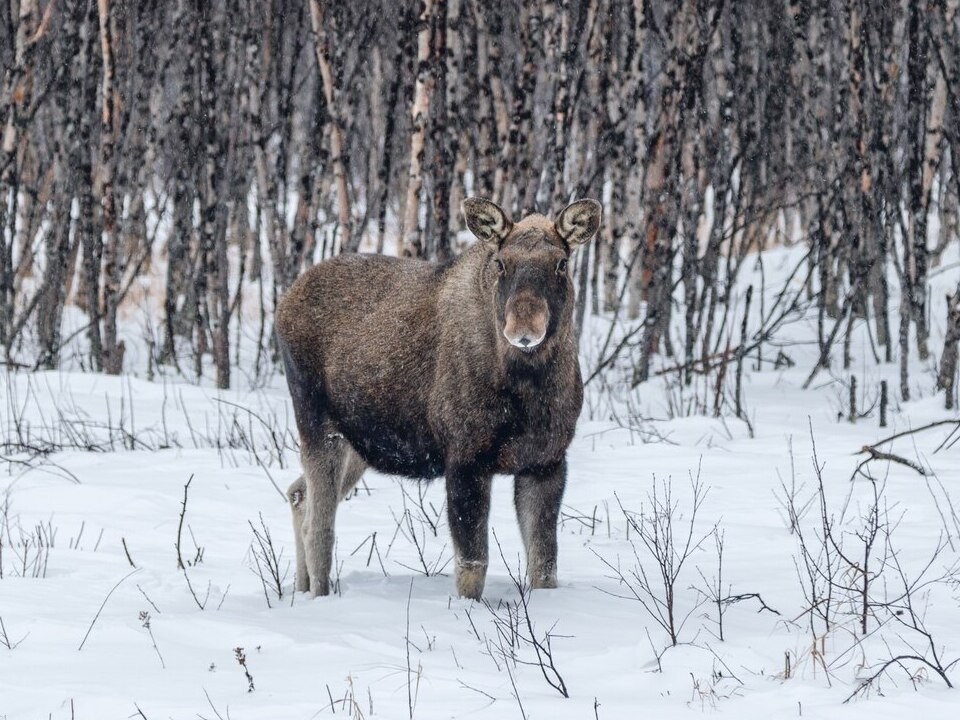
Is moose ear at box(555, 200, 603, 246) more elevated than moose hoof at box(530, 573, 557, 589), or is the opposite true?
moose ear at box(555, 200, 603, 246)

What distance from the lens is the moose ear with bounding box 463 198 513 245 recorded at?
4.80 m

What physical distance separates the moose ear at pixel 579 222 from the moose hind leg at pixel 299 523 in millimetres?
1829

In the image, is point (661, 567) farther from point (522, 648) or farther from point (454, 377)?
point (454, 377)

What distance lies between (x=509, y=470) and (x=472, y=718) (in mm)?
1581

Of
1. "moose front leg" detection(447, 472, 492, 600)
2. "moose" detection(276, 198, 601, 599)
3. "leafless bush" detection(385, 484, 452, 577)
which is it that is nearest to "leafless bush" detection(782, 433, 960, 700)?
"moose" detection(276, 198, 601, 599)

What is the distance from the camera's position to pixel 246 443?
8.52 m

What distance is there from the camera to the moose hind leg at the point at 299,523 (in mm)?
5375

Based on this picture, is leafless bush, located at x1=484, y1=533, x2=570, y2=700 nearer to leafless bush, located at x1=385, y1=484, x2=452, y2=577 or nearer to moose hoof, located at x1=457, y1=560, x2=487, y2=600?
moose hoof, located at x1=457, y1=560, x2=487, y2=600

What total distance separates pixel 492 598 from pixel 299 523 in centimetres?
114

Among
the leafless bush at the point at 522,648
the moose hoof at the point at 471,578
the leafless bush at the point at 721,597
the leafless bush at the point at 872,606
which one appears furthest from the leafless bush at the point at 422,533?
the leafless bush at the point at 872,606

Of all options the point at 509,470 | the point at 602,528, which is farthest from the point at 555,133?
the point at 509,470

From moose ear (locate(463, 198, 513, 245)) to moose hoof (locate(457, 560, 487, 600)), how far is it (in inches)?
53.0

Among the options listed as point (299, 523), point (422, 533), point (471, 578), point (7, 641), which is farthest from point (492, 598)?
point (7, 641)

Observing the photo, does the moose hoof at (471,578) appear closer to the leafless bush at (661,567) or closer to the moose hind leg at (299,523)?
the leafless bush at (661,567)
